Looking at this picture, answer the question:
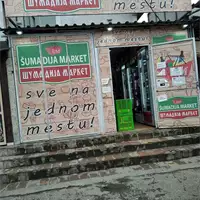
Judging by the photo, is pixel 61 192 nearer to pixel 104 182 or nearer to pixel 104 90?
pixel 104 182

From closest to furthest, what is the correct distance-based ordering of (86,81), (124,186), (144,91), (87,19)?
(124,186) < (86,81) < (144,91) < (87,19)

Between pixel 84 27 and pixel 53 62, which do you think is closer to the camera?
pixel 84 27

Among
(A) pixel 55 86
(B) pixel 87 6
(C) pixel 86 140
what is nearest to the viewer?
(C) pixel 86 140

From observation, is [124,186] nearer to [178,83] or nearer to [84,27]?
[178,83]

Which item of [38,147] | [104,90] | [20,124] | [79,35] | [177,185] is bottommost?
[177,185]

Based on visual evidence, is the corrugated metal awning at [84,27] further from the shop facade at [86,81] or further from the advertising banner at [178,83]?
the advertising banner at [178,83]

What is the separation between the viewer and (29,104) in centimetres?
541

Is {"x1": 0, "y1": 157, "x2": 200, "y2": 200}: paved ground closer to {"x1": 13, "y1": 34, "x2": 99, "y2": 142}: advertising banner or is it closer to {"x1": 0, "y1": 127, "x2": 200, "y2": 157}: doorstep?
{"x1": 0, "y1": 127, "x2": 200, "y2": 157}: doorstep

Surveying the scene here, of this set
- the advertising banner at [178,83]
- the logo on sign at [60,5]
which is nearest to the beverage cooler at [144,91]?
the advertising banner at [178,83]

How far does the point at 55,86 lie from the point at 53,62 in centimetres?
65

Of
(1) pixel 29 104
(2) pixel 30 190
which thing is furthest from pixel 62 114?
(2) pixel 30 190

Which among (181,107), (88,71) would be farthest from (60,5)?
(181,107)

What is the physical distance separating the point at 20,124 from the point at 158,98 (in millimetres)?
3861

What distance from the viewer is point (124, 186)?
3676 mm
